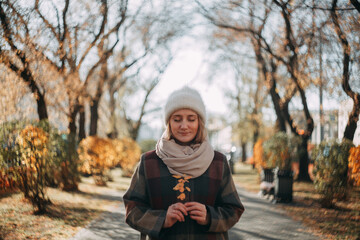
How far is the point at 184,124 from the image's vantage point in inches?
99.3

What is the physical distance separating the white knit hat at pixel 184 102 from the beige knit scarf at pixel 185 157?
233mm

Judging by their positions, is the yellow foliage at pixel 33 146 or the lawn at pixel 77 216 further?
the yellow foliage at pixel 33 146

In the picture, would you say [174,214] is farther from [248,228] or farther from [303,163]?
[303,163]

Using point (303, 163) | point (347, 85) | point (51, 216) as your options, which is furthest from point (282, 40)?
point (51, 216)

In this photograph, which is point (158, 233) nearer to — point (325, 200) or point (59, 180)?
point (325, 200)

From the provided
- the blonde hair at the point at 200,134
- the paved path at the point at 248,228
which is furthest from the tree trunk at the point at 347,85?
the blonde hair at the point at 200,134

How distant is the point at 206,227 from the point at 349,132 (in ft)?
34.3

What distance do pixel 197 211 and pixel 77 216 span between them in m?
6.85

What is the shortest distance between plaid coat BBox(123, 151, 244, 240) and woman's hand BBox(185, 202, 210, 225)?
80mm

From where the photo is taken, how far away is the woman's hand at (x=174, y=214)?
2254 millimetres

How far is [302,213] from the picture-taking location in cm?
959

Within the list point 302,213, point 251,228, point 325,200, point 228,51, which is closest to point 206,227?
point 251,228

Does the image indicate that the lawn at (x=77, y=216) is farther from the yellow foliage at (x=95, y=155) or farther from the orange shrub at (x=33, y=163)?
the yellow foliage at (x=95, y=155)

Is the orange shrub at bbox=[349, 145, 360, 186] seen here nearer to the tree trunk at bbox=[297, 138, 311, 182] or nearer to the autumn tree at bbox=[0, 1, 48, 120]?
the autumn tree at bbox=[0, 1, 48, 120]
